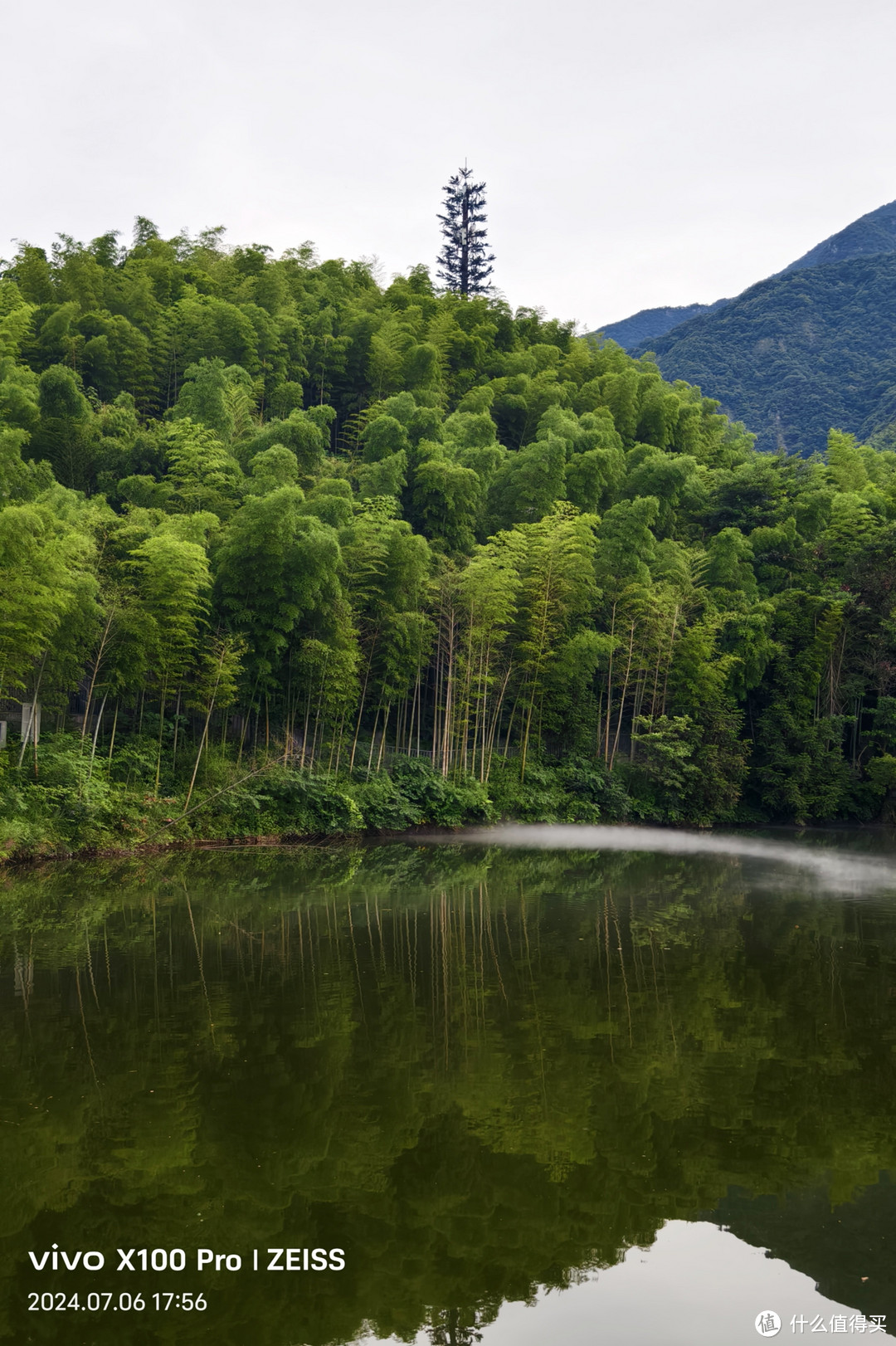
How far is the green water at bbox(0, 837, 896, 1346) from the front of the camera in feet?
14.5

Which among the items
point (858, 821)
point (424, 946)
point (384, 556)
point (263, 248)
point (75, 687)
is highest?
point (263, 248)

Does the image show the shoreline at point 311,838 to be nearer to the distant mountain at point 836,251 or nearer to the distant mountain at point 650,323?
the distant mountain at point 836,251

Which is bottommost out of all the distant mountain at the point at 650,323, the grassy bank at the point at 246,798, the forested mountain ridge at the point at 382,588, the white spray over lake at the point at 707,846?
the white spray over lake at the point at 707,846

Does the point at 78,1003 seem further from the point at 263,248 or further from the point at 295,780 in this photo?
the point at 263,248

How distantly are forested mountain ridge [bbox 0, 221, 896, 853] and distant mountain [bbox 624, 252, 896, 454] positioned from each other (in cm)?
3821

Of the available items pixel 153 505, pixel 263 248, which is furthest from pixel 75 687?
pixel 263 248

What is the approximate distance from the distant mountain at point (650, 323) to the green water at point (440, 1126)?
12162 centimetres

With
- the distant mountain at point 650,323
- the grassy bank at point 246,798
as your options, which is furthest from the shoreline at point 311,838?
the distant mountain at point 650,323

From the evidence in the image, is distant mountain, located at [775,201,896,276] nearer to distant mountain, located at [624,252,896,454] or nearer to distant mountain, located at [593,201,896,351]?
distant mountain, located at [593,201,896,351]

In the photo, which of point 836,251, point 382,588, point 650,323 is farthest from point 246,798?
point 650,323

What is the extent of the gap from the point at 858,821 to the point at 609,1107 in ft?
76.2

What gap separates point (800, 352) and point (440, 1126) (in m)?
82.0

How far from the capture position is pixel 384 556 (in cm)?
2239

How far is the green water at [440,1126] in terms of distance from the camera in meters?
4.41
